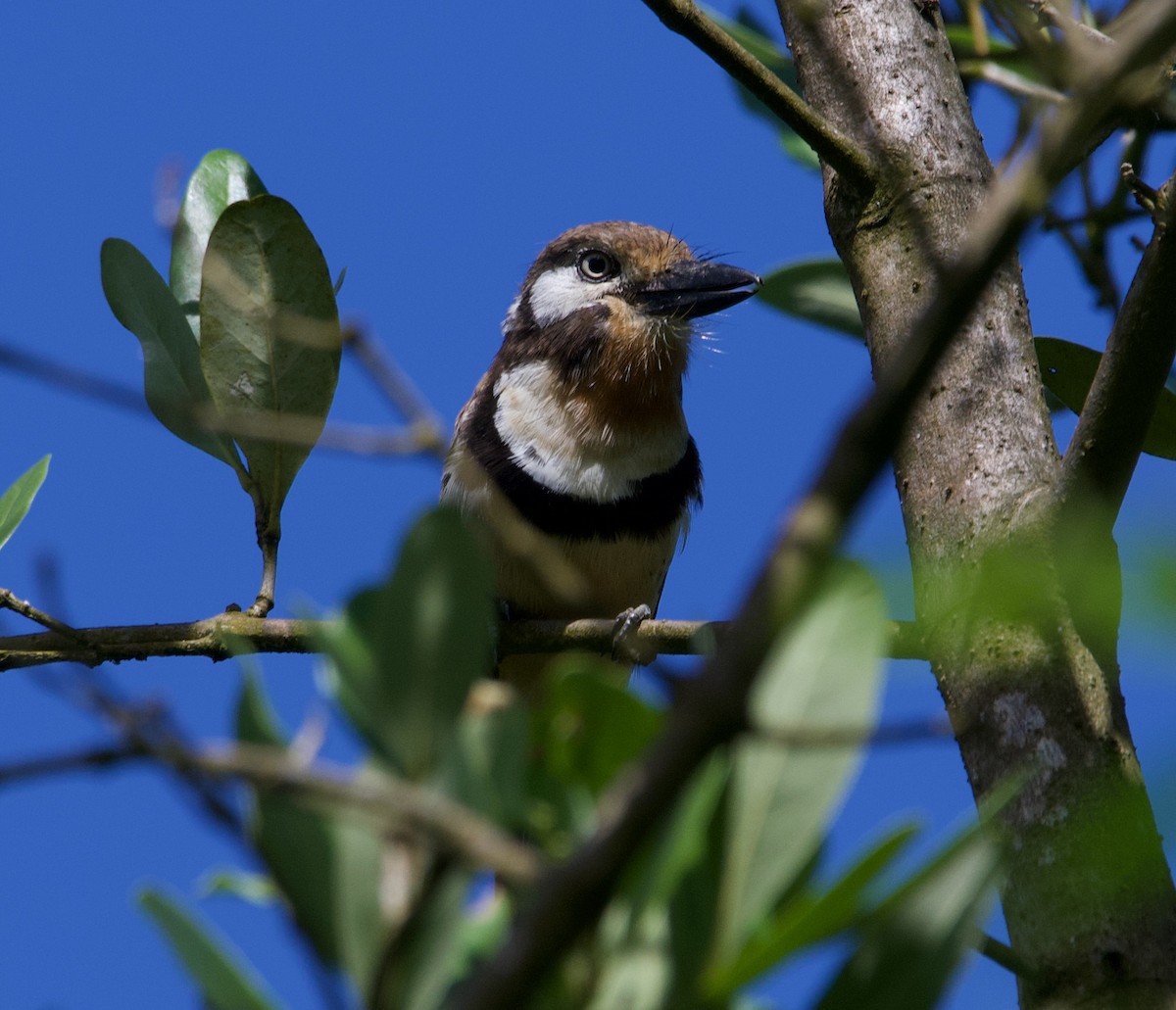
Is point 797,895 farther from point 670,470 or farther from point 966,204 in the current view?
point 670,470

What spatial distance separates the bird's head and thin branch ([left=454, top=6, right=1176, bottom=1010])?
3.47 meters

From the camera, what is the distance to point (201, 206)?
115 inches

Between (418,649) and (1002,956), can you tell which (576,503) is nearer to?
(1002,956)

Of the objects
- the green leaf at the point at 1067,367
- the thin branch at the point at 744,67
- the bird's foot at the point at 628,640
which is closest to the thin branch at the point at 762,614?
the bird's foot at the point at 628,640

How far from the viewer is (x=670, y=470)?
14.6 ft

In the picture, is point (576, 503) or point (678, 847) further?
point (576, 503)

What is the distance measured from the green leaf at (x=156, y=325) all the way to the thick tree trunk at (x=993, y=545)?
50.6 inches

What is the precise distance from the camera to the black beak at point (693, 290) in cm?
445

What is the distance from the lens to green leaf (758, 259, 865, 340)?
338cm

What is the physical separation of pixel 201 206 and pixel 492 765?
7.18ft

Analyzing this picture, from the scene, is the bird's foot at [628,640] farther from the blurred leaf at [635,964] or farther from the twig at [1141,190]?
the blurred leaf at [635,964]

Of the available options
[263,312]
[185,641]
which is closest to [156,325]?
[263,312]

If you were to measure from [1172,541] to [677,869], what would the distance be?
420mm

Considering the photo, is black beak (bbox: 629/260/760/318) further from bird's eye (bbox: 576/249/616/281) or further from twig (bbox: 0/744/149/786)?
twig (bbox: 0/744/149/786)
